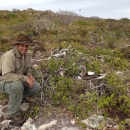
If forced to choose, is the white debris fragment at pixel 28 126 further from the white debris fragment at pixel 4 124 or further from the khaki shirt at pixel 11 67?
the khaki shirt at pixel 11 67

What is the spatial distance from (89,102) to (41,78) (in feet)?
3.74

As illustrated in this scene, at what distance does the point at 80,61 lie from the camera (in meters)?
5.67

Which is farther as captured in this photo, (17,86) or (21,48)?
(21,48)

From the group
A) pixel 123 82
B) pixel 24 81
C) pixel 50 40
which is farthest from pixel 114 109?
pixel 50 40

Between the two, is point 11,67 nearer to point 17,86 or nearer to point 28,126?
point 17,86

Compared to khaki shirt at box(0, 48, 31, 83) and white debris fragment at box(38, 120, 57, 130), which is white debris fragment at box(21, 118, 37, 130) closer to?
white debris fragment at box(38, 120, 57, 130)

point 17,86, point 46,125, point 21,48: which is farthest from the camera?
point 21,48

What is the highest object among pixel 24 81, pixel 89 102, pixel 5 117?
pixel 24 81

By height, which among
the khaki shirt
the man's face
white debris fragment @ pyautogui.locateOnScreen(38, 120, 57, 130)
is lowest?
white debris fragment @ pyautogui.locateOnScreen(38, 120, 57, 130)

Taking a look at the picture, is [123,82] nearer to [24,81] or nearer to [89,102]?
[89,102]

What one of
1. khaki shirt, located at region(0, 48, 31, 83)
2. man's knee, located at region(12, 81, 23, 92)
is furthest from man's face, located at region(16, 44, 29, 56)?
man's knee, located at region(12, 81, 23, 92)

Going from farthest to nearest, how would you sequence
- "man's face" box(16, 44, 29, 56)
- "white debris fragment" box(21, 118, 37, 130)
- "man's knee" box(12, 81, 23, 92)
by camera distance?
"man's face" box(16, 44, 29, 56)
"white debris fragment" box(21, 118, 37, 130)
"man's knee" box(12, 81, 23, 92)

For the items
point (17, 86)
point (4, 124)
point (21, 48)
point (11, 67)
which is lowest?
point (4, 124)

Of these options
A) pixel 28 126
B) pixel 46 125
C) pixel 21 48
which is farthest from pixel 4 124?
pixel 21 48
